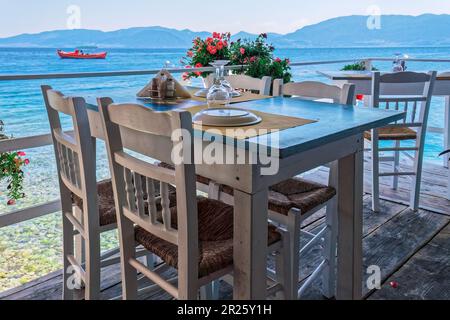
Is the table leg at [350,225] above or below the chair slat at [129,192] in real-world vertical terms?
below

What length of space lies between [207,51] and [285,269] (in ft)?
6.89

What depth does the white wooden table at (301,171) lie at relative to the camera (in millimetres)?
1087

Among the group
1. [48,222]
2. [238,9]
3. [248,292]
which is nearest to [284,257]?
[248,292]

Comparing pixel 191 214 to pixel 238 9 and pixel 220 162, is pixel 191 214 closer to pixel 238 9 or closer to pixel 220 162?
pixel 220 162

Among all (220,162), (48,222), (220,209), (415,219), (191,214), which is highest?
(220,162)

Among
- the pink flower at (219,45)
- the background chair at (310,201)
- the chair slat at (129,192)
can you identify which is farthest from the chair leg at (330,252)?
the pink flower at (219,45)

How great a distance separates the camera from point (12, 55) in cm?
1423

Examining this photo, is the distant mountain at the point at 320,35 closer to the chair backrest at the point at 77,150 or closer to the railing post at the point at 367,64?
the railing post at the point at 367,64

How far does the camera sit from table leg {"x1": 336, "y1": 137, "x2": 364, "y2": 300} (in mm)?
1521

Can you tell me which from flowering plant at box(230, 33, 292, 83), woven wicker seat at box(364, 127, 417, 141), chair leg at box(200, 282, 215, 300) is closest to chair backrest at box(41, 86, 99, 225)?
chair leg at box(200, 282, 215, 300)

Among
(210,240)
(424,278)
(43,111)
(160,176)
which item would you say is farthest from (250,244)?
(43,111)

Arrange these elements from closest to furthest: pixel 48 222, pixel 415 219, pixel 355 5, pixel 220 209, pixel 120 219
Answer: pixel 120 219
pixel 220 209
pixel 415 219
pixel 48 222
pixel 355 5

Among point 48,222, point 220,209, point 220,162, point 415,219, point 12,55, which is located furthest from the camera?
point 12,55
